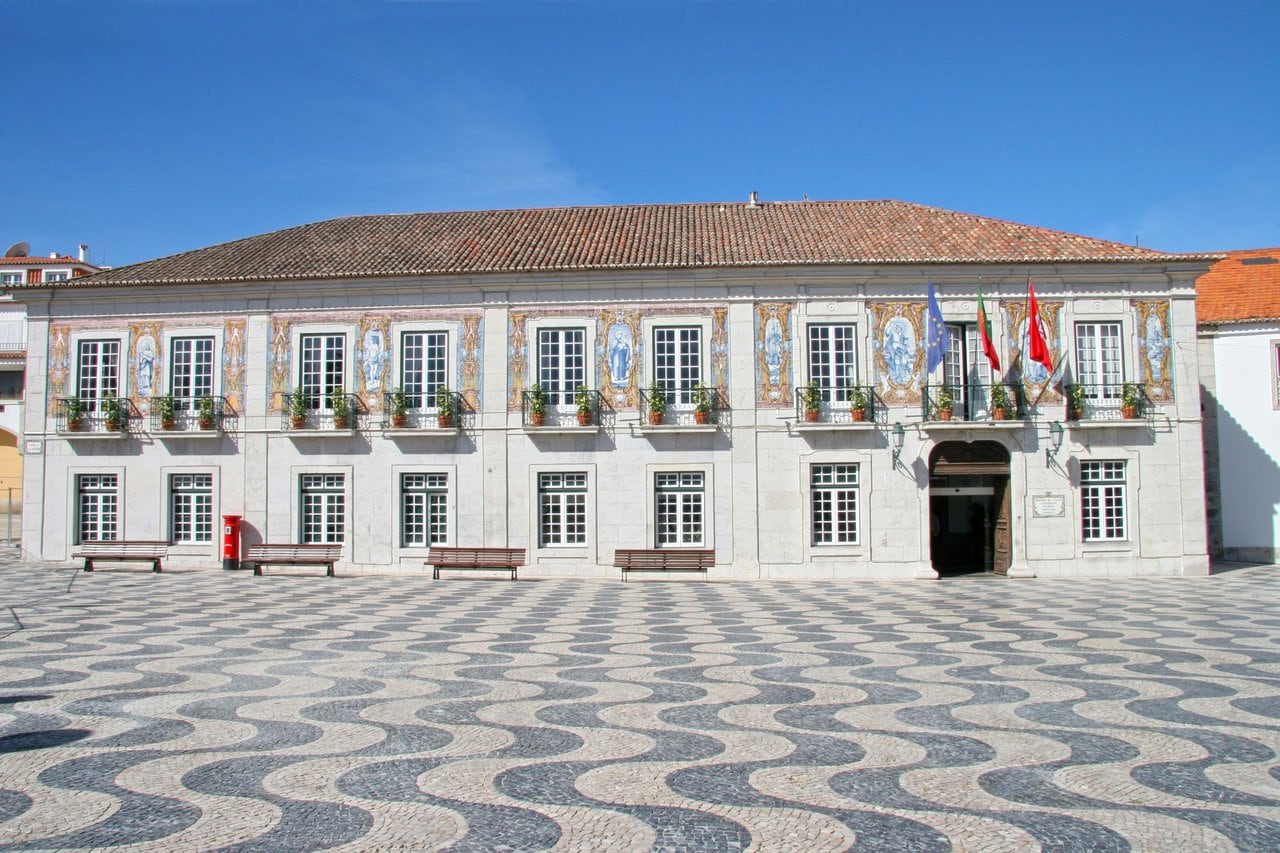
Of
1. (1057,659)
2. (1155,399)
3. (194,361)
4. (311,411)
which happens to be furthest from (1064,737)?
(194,361)

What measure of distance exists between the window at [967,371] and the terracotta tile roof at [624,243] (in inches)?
69.0

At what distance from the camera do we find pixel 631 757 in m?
6.57

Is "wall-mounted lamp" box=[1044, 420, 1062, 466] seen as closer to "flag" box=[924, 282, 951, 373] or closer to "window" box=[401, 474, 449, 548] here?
"flag" box=[924, 282, 951, 373]

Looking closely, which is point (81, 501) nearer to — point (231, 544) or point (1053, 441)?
point (231, 544)

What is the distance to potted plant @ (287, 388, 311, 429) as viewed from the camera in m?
25.2

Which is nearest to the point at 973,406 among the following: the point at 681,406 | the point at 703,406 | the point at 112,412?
the point at 703,406

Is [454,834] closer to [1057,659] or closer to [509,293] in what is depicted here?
[1057,659]

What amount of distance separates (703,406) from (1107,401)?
9.08 metres

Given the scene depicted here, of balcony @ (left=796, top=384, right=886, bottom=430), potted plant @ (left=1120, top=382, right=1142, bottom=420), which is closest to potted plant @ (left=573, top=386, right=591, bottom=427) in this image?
balcony @ (left=796, top=384, right=886, bottom=430)

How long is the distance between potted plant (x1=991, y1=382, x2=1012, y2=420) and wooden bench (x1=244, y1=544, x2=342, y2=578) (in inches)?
586

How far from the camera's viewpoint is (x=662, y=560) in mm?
23594

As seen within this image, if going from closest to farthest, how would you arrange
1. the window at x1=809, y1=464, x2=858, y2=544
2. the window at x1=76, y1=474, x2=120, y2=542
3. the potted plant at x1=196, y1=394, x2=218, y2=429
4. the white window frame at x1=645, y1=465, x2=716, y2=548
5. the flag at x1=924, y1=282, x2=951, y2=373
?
the flag at x1=924, y1=282, x2=951, y2=373 < the window at x1=809, y1=464, x2=858, y2=544 < the white window frame at x1=645, y1=465, x2=716, y2=548 < the potted plant at x1=196, y1=394, x2=218, y2=429 < the window at x1=76, y1=474, x2=120, y2=542

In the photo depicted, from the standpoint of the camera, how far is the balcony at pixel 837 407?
23922mm

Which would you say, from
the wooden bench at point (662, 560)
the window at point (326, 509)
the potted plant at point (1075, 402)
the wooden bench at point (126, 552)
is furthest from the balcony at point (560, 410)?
the potted plant at point (1075, 402)
